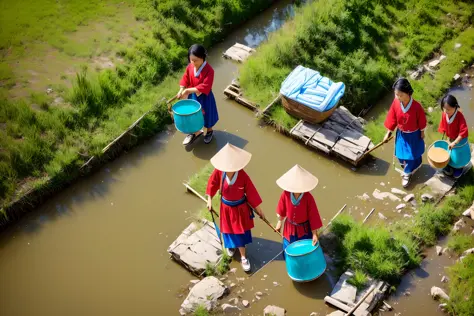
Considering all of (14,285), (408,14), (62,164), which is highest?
(408,14)

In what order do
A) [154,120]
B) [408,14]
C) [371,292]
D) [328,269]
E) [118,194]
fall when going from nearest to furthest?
[371,292], [328,269], [118,194], [154,120], [408,14]

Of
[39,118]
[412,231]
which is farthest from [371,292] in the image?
[39,118]

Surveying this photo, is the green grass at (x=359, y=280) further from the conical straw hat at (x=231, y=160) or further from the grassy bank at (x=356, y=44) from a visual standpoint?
the grassy bank at (x=356, y=44)

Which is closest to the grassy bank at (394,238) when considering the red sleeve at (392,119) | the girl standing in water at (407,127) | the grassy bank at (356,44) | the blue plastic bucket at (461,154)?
the blue plastic bucket at (461,154)

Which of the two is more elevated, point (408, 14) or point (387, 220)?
point (408, 14)

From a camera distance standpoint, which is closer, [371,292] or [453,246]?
[371,292]

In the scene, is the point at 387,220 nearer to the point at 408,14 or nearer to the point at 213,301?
the point at 213,301

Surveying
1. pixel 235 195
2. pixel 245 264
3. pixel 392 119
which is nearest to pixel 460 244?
pixel 392 119

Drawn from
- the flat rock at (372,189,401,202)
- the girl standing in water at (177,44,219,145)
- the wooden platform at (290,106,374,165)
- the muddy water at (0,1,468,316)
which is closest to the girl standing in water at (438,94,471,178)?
the muddy water at (0,1,468,316)
